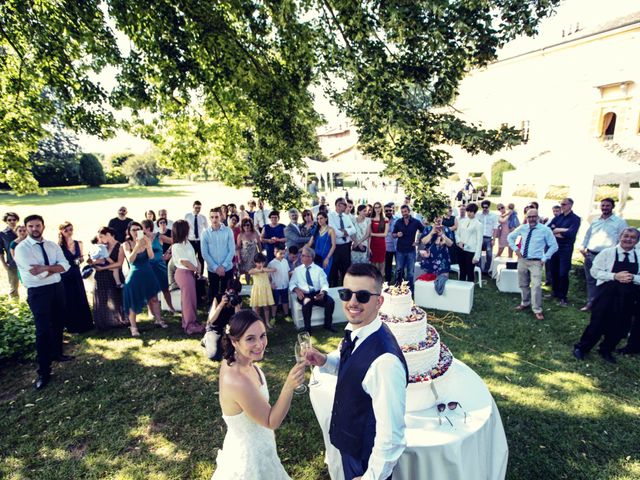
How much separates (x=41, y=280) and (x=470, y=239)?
8.62 metres

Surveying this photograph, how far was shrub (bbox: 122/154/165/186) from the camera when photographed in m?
54.5

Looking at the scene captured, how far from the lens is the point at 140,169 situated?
180 ft

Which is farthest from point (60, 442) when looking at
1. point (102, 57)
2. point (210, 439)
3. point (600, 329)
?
point (600, 329)

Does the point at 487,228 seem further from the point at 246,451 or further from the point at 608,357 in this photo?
the point at 246,451

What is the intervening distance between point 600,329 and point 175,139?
9.12m

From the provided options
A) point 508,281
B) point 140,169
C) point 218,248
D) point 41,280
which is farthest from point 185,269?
point 140,169

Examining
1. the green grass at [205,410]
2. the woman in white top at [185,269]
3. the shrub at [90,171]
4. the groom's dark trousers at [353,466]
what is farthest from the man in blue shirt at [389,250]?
the shrub at [90,171]

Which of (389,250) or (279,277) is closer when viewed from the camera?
(279,277)

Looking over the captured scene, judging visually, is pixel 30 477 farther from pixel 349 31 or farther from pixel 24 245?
pixel 349 31

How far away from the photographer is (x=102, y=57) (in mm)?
6371

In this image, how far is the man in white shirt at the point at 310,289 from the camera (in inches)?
275

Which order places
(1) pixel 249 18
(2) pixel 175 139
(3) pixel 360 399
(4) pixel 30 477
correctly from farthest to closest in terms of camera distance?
(2) pixel 175 139
(1) pixel 249 18
(4) pixel 30 477
(3) pixel 360 399

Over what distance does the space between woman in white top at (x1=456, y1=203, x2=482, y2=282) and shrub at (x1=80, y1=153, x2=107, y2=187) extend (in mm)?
53118

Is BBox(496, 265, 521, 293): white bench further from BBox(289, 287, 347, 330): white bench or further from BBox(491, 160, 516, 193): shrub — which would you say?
BBox(491, 160, 516, 193): shrub
